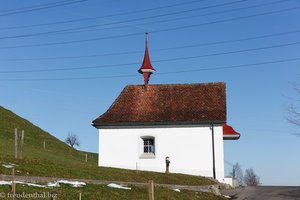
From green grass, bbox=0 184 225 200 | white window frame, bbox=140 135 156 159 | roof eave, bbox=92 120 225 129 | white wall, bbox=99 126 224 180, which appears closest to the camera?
green grass, bbox=0 184 225 200

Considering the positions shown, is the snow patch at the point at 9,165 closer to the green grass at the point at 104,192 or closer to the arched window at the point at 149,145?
the green grass at the point at 104,192

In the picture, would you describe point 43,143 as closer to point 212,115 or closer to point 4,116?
point 4,116

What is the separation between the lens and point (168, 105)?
118 ft

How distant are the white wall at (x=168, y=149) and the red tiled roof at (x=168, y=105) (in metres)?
0.76

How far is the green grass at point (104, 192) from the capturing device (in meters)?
14.1

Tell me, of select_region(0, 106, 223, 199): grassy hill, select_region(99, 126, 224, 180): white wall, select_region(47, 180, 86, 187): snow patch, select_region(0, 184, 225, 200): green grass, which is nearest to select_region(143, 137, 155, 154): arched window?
select_region(99, 126, 224, 180): white wall

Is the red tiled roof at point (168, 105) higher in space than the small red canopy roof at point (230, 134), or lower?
→ higher

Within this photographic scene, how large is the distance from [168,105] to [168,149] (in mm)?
3811

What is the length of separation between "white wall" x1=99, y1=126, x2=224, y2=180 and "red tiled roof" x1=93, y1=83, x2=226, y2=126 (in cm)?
76

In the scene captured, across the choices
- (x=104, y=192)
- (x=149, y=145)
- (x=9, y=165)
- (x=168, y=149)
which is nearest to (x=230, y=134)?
(x=168, y=149)

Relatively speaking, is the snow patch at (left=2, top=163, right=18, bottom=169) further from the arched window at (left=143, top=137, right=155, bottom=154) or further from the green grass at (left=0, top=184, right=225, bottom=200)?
the arched window at (left=143, top=137, right=155, bottom=154)

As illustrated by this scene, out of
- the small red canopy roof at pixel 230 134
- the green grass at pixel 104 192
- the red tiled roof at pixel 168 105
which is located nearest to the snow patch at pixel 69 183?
the green grass at pixel 104 192

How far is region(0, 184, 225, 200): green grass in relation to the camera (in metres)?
14.1

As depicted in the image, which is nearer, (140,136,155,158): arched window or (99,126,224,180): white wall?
(99,126,224,180): white wall
